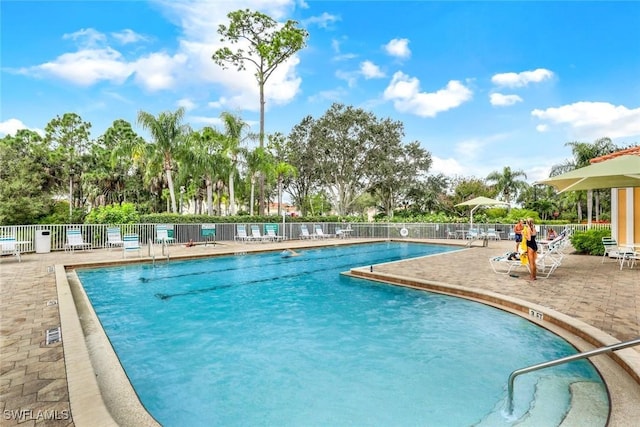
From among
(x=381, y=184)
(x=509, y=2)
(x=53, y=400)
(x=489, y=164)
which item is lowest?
(x=53, y=400)

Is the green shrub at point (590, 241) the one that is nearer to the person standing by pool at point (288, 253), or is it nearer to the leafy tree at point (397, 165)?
the person standing by pool at point (288, 253)

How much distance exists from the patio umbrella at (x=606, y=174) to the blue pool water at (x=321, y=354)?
2.71 metres

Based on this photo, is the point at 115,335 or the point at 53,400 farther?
the point at 115,335

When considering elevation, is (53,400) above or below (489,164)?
below

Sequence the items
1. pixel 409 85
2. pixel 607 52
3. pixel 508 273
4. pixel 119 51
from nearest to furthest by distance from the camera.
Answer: pixel 508 273, pixel 607 52, pixel 119 51, pixel 409 85

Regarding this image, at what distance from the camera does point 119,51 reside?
66.6 ft

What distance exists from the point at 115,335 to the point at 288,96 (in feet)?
84.8

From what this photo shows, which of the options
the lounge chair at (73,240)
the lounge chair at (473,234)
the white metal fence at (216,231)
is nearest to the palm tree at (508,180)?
the white metal fence at (216,231)

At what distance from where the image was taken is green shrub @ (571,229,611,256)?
11.9 m

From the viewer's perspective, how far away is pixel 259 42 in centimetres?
2647

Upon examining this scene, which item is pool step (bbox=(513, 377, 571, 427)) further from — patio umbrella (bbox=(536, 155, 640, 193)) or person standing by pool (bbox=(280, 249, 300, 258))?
person standing by pool (bbox=(280, 249, 300, 258))

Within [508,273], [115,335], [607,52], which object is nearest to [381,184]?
[607,52]

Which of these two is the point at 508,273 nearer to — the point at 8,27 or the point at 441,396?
the point at 441,396

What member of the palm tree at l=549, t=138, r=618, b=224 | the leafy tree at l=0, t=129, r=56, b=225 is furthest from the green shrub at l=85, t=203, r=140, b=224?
the palm tree at l=549, t=138, r=618, b=224
